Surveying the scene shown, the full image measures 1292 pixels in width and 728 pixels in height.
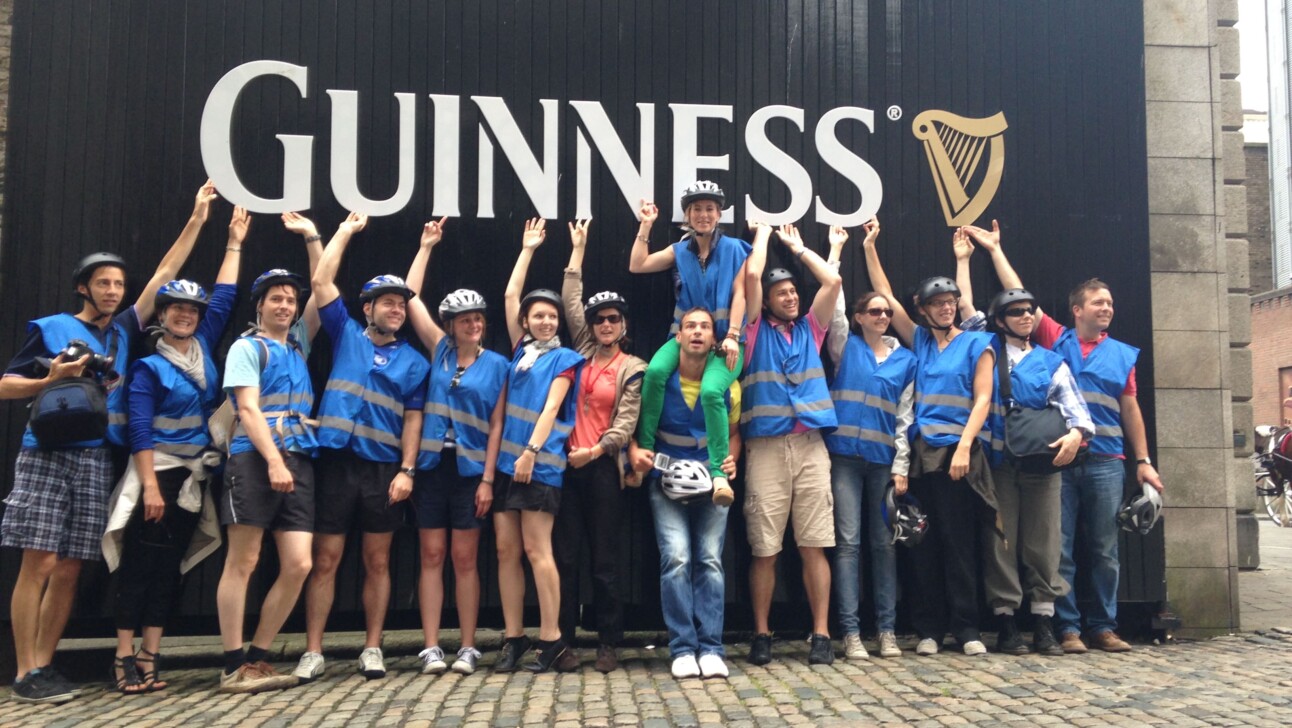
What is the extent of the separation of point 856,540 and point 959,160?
8.77 ft

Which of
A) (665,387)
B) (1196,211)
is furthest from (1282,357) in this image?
(665,387)

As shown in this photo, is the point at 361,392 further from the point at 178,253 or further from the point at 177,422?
the point at 178,253

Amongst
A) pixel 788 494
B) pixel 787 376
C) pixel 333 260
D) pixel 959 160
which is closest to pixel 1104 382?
pixel 959 160

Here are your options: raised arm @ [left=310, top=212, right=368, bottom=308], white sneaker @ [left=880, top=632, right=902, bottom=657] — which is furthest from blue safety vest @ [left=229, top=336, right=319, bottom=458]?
white sneaker @ [left=880, top=632, right=902, bottom=657]

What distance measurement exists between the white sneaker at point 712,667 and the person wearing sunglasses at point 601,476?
52 cm

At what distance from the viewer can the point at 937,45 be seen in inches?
257

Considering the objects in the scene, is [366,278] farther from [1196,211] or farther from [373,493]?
→ [1196,211]

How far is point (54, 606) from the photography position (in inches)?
201

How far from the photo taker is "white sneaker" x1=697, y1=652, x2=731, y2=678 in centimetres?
509

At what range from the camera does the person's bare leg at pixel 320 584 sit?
530 cm

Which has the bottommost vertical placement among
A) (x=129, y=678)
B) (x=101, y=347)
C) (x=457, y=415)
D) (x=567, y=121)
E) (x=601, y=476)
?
(x=129, y=678)

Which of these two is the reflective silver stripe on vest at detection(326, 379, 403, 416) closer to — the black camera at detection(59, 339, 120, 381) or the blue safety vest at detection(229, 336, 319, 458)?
the blue safety vest at detection(229, 336, 319, 458)

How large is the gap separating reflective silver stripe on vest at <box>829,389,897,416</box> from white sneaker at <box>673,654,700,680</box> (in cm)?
178

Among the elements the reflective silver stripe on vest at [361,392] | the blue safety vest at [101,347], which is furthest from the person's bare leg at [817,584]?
the blue safety vest at [101,347]
